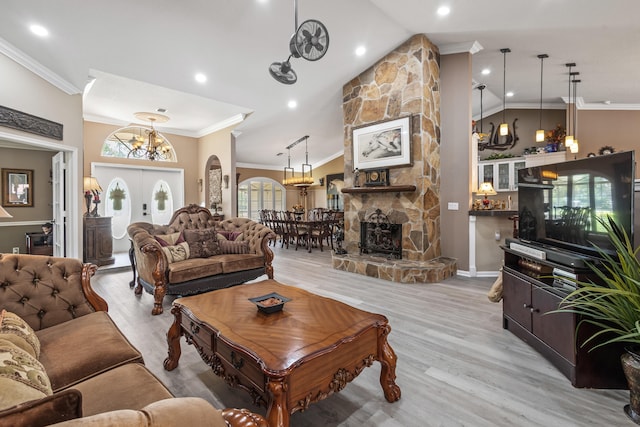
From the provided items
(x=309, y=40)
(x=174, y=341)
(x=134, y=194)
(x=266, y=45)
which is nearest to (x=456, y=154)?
(x=309, y=40)

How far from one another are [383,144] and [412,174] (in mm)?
769

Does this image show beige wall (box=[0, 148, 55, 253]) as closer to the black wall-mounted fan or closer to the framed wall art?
the framed wall art

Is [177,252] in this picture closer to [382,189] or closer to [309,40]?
[309,40]

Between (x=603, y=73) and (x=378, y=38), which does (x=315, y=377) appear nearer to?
(x=378, y=38)

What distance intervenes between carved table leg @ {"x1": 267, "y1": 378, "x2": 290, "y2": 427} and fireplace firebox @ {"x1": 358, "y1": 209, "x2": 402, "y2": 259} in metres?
4.11

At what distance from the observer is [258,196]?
11.5 meters

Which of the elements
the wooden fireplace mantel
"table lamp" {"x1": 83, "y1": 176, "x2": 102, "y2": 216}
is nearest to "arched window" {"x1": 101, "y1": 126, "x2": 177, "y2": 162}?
"table lamp" {"x1": 83, "y1": 176, "x2": 102, "y2": 216}

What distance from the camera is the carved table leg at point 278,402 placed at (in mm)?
1340

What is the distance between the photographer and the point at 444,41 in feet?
16.3

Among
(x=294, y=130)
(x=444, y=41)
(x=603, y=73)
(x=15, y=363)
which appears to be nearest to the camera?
(x=15, y=363)

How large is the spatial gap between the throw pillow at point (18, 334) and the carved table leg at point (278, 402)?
3.50 ft

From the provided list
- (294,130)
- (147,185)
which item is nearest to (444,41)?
(294,130)

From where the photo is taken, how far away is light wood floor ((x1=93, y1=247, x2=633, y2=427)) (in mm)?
1755

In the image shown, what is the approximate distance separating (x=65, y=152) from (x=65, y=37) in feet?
5.81
